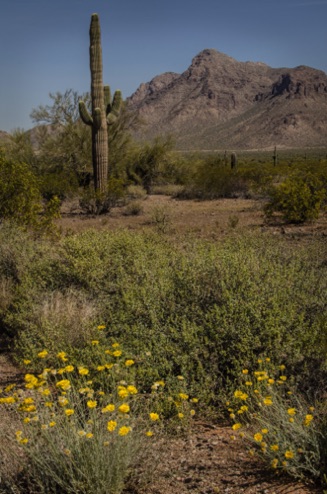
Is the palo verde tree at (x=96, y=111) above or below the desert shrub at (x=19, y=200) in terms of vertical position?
above

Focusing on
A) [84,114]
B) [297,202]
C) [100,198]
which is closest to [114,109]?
[84,114]

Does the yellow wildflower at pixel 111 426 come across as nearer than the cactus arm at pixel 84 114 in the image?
Yes

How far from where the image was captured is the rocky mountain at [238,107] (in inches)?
4385

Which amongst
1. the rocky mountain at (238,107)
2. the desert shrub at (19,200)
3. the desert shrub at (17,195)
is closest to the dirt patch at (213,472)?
the desert shrub at (19,200)

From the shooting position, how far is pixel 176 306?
523cm

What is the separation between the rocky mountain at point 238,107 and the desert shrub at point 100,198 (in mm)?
67485

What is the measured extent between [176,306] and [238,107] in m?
159

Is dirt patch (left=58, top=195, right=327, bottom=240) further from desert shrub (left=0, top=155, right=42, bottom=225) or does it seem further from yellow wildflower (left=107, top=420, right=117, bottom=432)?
yellow wildflower (left=107, top=420, right=117, bottom=432)

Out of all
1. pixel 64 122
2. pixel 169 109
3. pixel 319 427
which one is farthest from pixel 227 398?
pixel 169 109

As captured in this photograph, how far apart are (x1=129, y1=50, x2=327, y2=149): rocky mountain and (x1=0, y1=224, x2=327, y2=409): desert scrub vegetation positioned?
3083 inches

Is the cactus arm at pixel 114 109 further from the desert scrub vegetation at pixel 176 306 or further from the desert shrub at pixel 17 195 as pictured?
the desert scrub vegetation at pixel 176 306

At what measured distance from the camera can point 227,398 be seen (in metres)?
4.07

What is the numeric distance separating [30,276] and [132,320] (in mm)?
2159

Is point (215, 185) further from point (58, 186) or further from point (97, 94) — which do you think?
point (97, 94)
